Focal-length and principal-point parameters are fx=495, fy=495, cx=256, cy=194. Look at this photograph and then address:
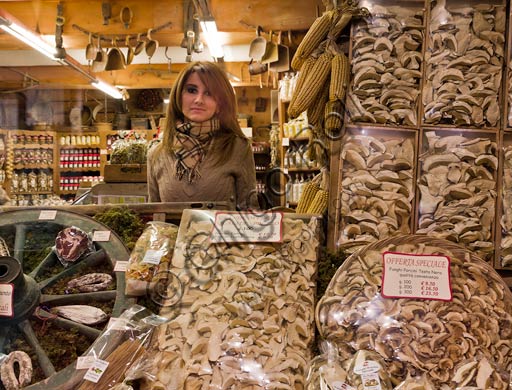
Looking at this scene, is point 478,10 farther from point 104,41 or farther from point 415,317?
point 104,41

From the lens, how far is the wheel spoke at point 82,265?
1.43m

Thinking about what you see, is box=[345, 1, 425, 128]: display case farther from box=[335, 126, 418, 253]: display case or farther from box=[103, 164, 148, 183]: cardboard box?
box=[103, 164, 148, 183]: cardboard box

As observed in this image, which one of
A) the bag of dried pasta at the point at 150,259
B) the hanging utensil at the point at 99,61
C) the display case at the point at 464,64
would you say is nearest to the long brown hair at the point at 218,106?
the bag of dried pasta at the point at 150,259

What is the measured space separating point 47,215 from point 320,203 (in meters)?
0.87

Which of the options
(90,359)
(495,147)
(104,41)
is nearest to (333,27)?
(495,147)

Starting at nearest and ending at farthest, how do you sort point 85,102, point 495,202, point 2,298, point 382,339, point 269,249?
point 382,339 < point 2,298 < point 269,249 < point 495,202 < point 85,102

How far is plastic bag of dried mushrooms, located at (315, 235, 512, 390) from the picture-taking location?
1.07m

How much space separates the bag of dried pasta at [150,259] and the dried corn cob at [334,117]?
0.58 meters

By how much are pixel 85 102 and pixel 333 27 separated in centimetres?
712

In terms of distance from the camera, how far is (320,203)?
5.21 ft

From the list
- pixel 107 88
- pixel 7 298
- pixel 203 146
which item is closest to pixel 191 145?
pixel 203 146

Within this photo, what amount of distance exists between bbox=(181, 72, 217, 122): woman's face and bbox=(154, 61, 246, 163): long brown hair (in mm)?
14

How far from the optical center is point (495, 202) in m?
1.51

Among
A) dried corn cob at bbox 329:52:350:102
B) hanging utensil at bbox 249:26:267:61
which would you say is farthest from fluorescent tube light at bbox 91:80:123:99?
dried corn cob at bbox 329:52:350:102
